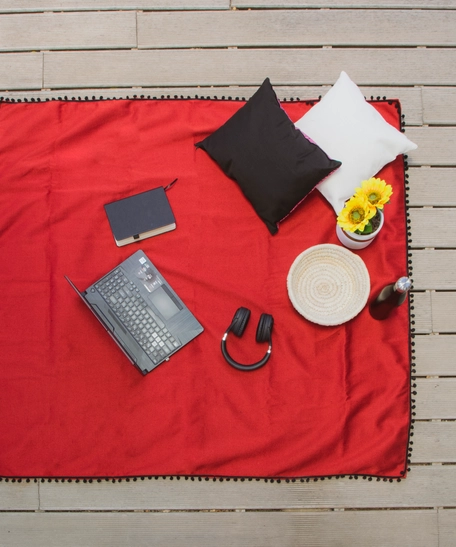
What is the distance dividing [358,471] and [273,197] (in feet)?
2.99

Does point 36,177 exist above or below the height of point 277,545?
above

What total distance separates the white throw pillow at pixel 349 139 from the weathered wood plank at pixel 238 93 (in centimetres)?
20

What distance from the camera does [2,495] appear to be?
1.59m

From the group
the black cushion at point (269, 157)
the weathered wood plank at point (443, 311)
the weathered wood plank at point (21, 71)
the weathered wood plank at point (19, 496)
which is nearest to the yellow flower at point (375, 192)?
the black cushion at point (269, 157)

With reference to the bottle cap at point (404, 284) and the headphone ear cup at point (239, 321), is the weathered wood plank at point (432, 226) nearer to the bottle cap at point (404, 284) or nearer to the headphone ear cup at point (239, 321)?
the bottle cap at point (404, 284)

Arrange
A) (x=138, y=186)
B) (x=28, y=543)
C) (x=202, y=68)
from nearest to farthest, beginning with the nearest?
(x=28, y=543) < (x=138, y=186) < (x=202, y=68)

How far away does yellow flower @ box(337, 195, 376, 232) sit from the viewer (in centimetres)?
145

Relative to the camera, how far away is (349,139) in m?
1.58

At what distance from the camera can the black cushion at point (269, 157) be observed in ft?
5.06

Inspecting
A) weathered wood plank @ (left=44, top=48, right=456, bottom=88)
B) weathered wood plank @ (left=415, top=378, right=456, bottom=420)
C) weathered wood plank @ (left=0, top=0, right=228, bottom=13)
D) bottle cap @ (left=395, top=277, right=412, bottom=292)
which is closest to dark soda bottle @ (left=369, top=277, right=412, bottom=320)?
bottle cap @ (left=395, top=277, right=412, bottom=292)

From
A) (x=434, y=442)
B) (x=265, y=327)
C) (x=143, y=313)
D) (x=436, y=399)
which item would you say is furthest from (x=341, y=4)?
(x=434, y=442)

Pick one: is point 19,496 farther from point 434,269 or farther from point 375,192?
point 434,269

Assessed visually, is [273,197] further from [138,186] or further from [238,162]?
[138,186]

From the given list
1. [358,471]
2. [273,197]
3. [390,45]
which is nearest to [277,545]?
[358,471]
